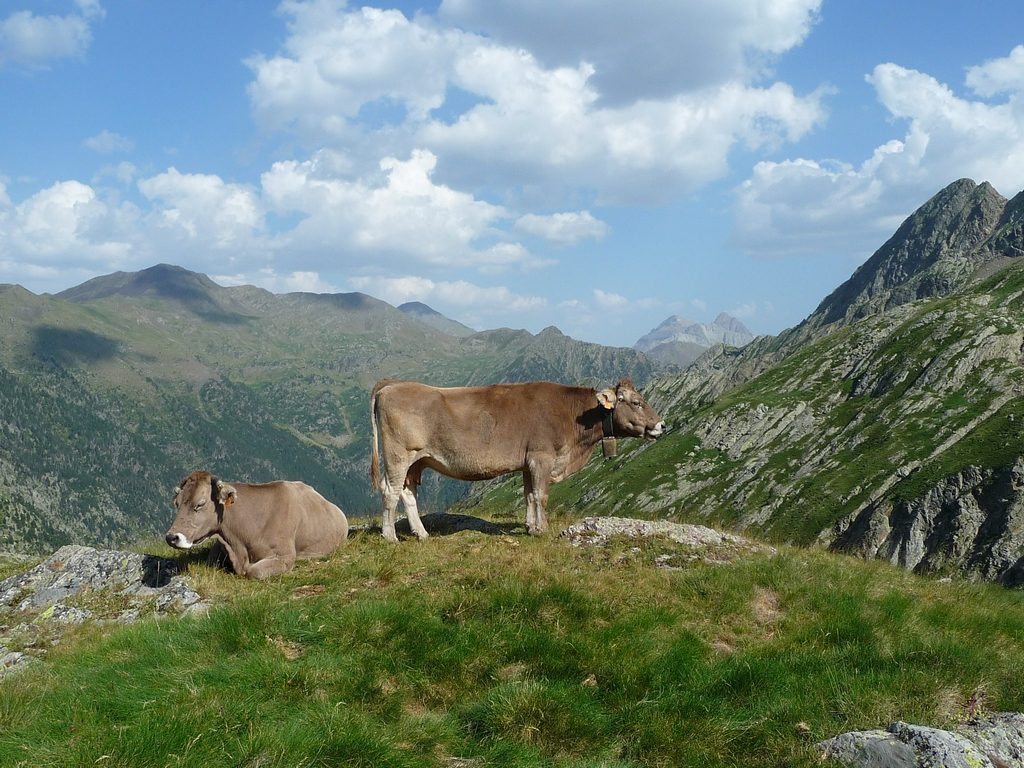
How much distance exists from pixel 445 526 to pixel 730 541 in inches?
301

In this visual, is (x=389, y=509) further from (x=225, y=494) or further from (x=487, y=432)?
(x=225, y=494)

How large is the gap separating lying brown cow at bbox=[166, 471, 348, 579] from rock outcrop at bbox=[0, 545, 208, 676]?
0.96 m

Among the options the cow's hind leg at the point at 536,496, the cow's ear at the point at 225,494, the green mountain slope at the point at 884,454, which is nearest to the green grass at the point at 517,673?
the cow's ear at the point at 225,494

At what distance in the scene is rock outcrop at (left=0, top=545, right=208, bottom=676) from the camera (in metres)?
11.5

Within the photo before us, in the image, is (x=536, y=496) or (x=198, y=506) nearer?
(x=198, y=506)

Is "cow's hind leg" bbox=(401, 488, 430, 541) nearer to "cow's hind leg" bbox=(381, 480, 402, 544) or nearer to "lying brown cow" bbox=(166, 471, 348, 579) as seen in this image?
"cow's hind leg" bbox=(381, 480, 402, 544)

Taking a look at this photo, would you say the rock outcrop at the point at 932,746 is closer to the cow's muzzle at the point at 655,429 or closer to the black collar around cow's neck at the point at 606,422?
the black collar around cow's neck at the point at 606,422

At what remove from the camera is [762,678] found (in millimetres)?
8891

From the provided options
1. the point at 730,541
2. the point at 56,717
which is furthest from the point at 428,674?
the point at 730,541

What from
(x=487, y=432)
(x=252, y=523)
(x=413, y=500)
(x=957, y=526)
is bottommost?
(x=957, y=526)

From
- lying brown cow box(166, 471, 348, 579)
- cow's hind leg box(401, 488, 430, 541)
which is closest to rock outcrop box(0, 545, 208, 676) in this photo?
lying brown cow box(166, 471, 348, 579)

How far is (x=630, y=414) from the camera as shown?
18.3 metres

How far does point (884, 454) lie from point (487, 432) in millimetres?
139749

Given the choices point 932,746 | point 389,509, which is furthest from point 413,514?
point 932,746
